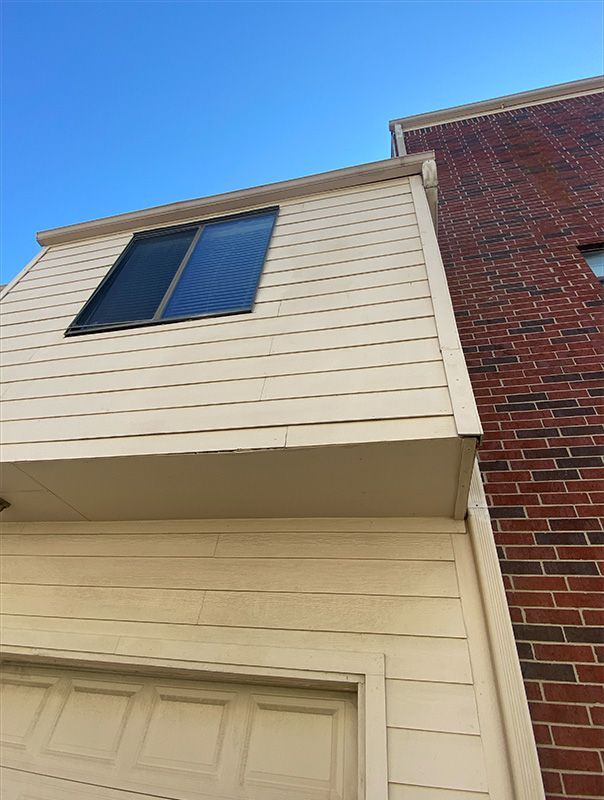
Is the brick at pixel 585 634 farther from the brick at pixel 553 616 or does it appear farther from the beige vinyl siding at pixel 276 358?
the beige vinyl siding at pixel 276 358

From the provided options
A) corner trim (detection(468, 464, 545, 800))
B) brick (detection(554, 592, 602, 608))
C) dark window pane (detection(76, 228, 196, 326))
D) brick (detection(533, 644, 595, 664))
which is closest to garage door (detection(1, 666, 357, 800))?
corner trim (detection(468, 464, 545, 800))

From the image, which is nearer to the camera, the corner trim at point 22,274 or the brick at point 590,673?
the brick at point 590,673

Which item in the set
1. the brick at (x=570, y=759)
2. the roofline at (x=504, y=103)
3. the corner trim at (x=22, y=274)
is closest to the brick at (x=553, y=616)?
the brick at (x=570, y=759)

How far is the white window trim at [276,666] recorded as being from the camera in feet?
5.49

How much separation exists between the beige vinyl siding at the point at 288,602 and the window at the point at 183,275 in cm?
143

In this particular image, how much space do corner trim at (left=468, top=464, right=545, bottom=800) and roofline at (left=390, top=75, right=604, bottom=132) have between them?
6791mm

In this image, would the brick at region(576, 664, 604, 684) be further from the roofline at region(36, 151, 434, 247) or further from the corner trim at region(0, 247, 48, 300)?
the corner trim at region(0, 247, 48, 300)

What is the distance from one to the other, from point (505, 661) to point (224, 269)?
2979 mm

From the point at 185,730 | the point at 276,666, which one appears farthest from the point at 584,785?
the point at 185,730

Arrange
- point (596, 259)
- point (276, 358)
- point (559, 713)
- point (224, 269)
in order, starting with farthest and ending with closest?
point (596, 259) < point (224, 269) < point (276, 358) < point (559, 713)

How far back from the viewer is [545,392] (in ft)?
9.29

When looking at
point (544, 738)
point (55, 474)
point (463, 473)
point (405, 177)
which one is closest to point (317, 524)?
point (463, 473)

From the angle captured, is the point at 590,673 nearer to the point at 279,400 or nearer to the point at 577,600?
the point at 577,600

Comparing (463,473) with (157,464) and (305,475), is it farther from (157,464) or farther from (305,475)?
(157,464)
